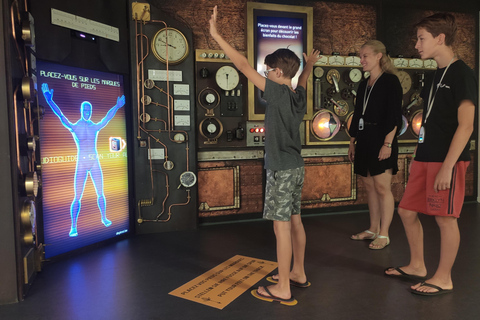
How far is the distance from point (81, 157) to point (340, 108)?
Answer: 345 centimetres

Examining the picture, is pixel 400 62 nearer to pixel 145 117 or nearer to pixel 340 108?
pixel 340 108

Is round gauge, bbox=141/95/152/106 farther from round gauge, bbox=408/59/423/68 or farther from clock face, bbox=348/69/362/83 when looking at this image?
round gauge, bbox=408/59/423/68

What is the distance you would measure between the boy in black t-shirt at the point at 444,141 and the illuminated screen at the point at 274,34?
2.44 metres

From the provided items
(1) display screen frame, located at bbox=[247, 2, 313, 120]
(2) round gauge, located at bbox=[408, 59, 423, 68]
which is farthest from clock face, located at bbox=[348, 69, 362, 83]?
(2) round gauge, located at bbox=[408, 59, 423, 68]

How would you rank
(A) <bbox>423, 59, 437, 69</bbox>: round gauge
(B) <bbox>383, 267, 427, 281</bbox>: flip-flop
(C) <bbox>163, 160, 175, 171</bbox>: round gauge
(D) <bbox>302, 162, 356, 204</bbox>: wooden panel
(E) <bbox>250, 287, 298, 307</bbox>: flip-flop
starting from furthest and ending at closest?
(A) <bbox>423, 59, 437, 69</bbox>: round gauge, (D) <bbox>302, 162, 356, 204</bbox>: wooden panel, (C) <bbox>163, 160, 175, 171</bbox>: round gauge, (B) <bbox>383, 267, 427, 281</bbox>: flip-flop, (E) <bbox>250, 287, 298, 307</bbox>: flip-flop

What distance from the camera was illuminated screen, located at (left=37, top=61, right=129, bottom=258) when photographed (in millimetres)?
3201

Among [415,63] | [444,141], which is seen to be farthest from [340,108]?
[444,141]

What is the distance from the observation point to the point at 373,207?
3.77 m

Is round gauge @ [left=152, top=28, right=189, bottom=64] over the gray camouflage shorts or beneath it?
over

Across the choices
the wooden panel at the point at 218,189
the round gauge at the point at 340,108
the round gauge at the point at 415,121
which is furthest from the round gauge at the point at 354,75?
the wooden panel at the point at 218,189

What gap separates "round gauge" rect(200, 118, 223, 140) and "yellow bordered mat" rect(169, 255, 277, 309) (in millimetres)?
1750

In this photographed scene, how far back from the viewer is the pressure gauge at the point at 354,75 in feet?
16.8

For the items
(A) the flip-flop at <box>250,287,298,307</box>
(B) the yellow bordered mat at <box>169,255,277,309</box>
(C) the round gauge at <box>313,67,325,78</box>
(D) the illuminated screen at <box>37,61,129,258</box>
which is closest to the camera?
(A) the flip-flop at <box>250,287,298,307</box>

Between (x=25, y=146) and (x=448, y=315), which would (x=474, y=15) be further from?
(x=25, y=146)
